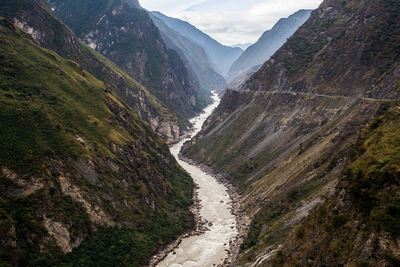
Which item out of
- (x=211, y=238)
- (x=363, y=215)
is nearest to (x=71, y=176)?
(x=211, y=238)

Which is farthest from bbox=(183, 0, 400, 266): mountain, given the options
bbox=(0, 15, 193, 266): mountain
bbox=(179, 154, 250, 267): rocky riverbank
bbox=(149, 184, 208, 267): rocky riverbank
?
bbox=(0, 15, 193, 266): mountain


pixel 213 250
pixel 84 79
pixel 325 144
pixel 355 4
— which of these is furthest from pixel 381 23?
pixel 84 79

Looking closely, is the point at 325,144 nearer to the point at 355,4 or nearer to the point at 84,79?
the point at 84,79

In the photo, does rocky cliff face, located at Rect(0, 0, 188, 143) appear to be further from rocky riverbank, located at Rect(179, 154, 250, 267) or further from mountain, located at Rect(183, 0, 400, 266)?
rocky riverbank, located at Rect(179, 154, 250, 267)

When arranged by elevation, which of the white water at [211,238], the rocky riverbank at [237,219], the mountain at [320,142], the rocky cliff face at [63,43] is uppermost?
the rocky cliff face at [63,43]

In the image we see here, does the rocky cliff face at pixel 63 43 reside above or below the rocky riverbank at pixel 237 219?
above

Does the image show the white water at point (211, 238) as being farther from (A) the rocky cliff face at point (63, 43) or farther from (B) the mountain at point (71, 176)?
(A) the rocky cliff face at point (63, 43)

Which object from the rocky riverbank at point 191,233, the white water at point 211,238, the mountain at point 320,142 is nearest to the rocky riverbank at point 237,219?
the white water at point 211,238
